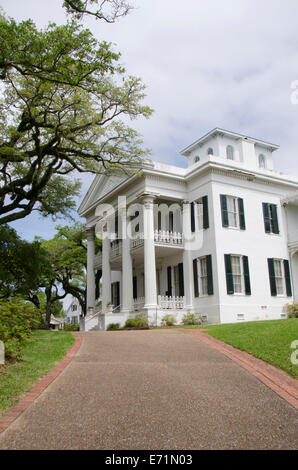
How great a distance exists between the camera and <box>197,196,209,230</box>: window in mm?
22625

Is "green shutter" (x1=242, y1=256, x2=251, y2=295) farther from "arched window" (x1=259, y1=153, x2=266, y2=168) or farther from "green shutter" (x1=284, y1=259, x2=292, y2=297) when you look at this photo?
"arched window" (x1=259, y1=153, x2=266, y2=168)

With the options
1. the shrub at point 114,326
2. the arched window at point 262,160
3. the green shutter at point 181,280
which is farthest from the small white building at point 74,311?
the green shutter at point 181,280

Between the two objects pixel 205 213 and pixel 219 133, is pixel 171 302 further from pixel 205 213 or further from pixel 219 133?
pixel 219 133

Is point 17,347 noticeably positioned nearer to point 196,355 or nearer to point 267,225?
point 196,355

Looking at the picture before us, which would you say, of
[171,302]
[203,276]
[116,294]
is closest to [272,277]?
[203,276]

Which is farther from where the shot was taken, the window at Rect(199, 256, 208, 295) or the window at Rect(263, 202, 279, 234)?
the window at Rect(263, 202, 279, 234)

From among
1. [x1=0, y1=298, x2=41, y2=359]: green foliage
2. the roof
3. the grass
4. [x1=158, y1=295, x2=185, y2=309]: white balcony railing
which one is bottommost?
the grass

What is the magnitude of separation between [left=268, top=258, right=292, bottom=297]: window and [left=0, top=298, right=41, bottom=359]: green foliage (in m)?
14.5

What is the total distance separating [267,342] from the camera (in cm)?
1049

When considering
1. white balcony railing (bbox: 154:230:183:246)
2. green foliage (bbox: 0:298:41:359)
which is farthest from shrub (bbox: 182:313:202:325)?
green foliage (bbox: 0:298:41:359)

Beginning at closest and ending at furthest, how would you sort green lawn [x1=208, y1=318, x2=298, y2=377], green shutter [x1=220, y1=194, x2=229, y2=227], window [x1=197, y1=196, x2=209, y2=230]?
green lawn [x1=208, y1=318, x2=298, y2=377]
green shutter [x1=220, y1=194, x2=229, y2=227]
window [x1=197, y1=196, x2=209, y2=230]

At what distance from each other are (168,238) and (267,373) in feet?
50.9
